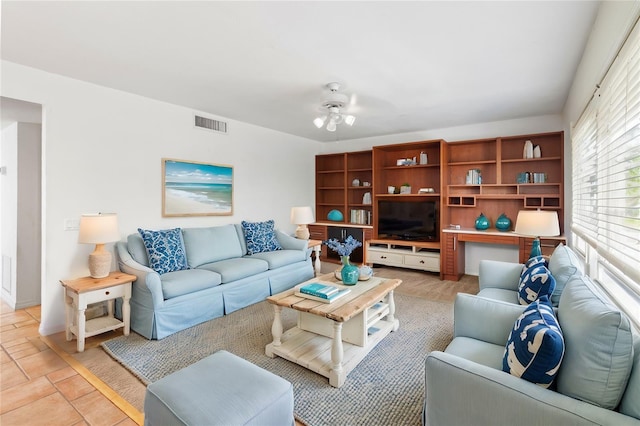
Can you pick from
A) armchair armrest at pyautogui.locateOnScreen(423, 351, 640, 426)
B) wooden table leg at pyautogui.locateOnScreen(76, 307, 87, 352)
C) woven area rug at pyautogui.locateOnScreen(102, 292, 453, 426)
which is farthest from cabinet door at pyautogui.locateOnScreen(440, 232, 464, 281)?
wooden table leg at pyautogui.locateOnScreen(76, 307, 87, 352)

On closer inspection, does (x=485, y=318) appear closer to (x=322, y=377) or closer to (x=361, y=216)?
(x=322, y=377)

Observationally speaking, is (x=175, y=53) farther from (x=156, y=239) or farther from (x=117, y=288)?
(x=117, y=288)

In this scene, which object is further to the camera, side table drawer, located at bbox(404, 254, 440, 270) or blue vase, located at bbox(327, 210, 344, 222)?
blue vase, located at bbox(327, 210, 344, 222)

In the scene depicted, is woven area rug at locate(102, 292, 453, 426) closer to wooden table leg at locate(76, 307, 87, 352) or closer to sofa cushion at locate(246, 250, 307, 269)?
wooden table leg at locate(76, 307, 87, 352)

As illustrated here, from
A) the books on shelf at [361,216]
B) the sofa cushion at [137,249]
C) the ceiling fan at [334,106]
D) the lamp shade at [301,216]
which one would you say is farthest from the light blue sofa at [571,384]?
the books on shelf at [361,216]

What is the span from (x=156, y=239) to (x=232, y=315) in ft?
3.81

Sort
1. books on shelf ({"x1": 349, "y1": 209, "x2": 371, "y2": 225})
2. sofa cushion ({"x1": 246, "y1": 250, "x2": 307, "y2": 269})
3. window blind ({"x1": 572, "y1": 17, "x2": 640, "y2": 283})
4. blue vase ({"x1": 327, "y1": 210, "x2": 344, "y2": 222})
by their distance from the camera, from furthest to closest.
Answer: blue vase ({"x1": 327, "y1": 210, "x2": 344, "y2": 222}) < books on shelf ({"x1": 349, "y1": 209, "x2": 371, "y2": 225}) < sofa cushion ({"x1": 246, "y1": 250, "x2": 307, "y2": 269}) < window blind ({"x1": 572, "y1": 17, "x2": 640, "y2": 283})

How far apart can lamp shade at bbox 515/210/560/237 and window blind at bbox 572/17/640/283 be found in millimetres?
218

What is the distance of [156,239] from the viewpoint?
330 cm

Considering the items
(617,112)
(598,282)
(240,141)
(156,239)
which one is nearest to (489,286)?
(598,282)

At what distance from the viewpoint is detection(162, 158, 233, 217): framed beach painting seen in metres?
3.88

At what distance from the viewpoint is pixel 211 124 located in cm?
435

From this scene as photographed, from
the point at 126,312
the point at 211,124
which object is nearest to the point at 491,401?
the point at 126,312

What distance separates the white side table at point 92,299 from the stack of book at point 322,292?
168 cm
